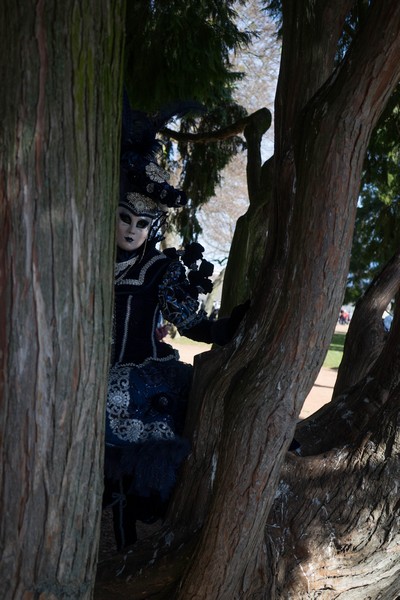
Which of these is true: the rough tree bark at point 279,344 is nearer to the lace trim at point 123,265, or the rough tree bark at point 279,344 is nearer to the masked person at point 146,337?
the masked person at point 146,337

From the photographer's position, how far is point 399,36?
7.54 ft

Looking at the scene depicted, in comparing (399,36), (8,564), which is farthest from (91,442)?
(399,36)

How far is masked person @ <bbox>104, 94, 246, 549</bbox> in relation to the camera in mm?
2820

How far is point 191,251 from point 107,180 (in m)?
1.27

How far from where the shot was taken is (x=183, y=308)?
3006 mm

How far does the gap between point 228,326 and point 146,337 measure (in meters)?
0.42

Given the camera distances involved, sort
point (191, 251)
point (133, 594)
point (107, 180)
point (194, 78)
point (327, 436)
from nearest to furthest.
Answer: point (107, 180) → point (133, 594) → point (191, 251) → point (327, 436) → point (194, 78)

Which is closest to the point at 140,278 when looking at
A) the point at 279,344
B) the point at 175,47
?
the point at 279,344

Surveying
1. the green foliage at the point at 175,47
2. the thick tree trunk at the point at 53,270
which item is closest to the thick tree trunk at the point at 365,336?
the green foliage at the point at 175,47

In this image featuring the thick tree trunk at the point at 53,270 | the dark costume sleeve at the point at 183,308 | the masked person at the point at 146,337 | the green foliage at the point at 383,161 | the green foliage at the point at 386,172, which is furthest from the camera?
the green foliage at the point at 386,172

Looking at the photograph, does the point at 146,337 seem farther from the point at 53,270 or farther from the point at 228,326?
the point at 53,270

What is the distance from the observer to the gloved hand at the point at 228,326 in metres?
2.86

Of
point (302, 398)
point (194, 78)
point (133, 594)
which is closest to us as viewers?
point (302, 398)

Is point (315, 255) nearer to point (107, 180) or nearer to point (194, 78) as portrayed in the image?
point (107, 180)
